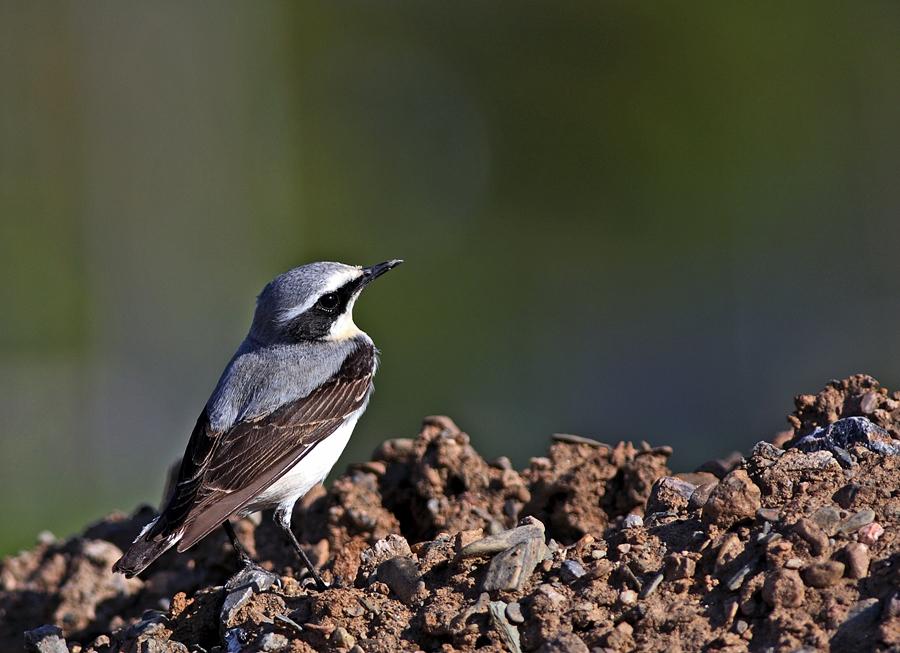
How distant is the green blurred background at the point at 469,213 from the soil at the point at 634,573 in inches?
244

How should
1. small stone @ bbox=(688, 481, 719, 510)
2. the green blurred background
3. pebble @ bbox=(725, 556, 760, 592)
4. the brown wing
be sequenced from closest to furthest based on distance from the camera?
1. pebble @ bbox=(725, 556, 760, 592)
2. small stone @ bbox=(688, 481, 719, 510)
3. the brown wing
4. the green blurred background

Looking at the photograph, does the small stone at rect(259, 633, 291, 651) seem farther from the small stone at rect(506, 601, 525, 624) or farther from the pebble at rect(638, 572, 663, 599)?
the pebble at rect(638, 572, 663, 599)

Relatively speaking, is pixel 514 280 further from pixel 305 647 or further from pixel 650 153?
pixel 305 647

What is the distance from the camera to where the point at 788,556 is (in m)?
3.05

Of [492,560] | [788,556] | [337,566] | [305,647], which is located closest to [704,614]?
[788,556]

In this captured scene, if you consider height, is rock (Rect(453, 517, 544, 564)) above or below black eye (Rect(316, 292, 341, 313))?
below

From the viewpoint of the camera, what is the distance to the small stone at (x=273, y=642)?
3.36m

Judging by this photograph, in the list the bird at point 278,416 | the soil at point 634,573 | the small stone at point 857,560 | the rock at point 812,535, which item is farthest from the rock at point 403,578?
the small stone at point 857,560

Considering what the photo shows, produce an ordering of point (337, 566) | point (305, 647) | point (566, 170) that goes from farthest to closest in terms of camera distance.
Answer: point (566, 170) → point (337, 566) → point (305, 647)

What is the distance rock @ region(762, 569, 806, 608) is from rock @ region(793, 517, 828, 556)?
144 millimetres

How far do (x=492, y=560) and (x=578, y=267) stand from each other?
10.4 metres

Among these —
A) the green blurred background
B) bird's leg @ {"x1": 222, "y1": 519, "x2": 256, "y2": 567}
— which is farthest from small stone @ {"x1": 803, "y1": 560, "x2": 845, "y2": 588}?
the green blurred background

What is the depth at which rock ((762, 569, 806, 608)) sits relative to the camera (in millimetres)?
2908

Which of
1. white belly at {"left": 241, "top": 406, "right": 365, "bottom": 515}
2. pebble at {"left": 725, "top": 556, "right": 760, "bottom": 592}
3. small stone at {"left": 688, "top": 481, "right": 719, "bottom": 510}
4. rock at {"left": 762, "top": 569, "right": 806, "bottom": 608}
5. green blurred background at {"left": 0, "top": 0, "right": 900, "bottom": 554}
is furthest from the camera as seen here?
green blurred background at {"left": 0, "top": 0, "right": 900, "bottom": 554}
